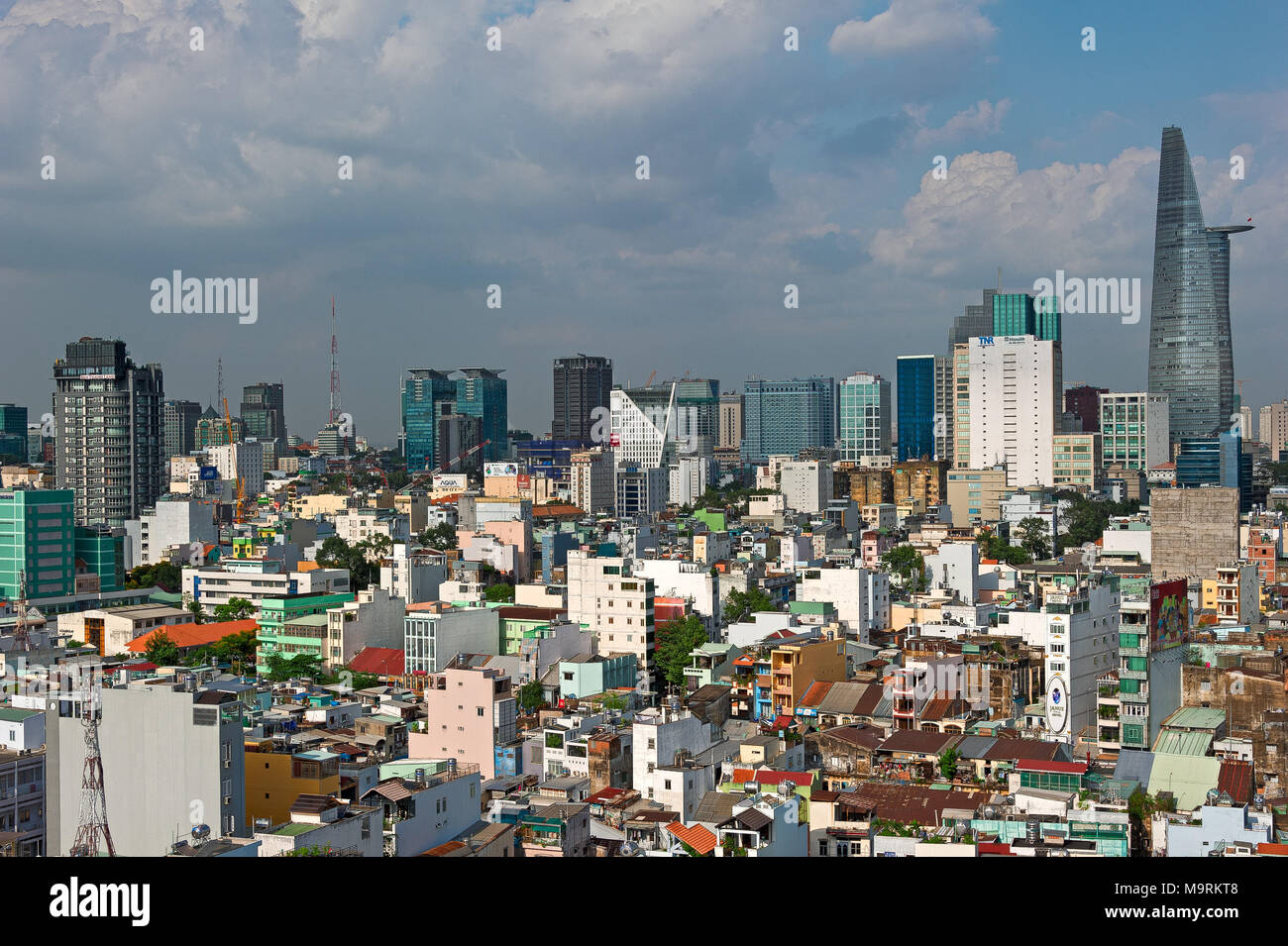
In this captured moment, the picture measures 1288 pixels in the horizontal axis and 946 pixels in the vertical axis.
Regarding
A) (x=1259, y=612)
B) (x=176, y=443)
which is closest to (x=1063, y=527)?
(x=1259, y=612)

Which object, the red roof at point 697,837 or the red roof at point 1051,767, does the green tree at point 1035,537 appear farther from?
the red roof at point 697,837

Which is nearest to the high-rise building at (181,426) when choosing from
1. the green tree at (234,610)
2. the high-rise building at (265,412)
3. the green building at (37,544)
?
the high-rise building at (265,412)

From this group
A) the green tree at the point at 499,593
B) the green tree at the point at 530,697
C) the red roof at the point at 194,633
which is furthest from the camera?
the green tree at the point at 499,593

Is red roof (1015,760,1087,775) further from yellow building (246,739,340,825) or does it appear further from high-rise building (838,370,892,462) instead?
high-rise building (838,370,892,462)

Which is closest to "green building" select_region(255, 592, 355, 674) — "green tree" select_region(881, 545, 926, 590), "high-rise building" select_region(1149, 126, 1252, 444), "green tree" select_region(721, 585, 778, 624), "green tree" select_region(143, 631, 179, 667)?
"green tree" select_region(143, 631, 179, 667)

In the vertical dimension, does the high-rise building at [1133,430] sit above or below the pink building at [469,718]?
above

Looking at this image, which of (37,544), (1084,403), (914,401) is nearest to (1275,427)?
(1084,403)
